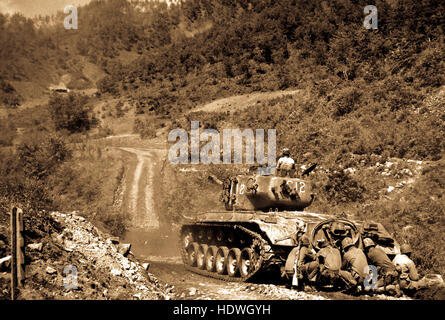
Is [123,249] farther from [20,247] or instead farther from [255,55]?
[255,55]

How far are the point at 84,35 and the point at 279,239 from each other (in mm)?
74342

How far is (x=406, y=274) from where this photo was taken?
12.5 metres

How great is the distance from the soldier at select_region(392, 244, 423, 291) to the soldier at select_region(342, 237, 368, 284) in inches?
37.3

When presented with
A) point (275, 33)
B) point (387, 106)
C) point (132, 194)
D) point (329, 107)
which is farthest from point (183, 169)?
point (275, 33)

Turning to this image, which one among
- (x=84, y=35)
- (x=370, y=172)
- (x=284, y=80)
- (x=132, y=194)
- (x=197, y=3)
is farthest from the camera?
(x=84, y=35)

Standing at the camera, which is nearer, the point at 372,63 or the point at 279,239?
the point at 279,239

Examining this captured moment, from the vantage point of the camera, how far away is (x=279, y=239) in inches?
545

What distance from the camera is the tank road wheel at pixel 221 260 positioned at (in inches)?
655

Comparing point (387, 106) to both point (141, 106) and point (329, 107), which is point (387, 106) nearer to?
point (329, 107)

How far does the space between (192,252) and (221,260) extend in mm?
2454

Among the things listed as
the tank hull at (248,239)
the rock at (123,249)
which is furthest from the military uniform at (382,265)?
the rock at (123,249)

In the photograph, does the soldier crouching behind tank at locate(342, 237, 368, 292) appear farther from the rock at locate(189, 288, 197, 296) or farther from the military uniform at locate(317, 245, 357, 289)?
the rock at locate(189, 288, 197, 296)

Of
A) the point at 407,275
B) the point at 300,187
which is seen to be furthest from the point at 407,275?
the point at 300,187
